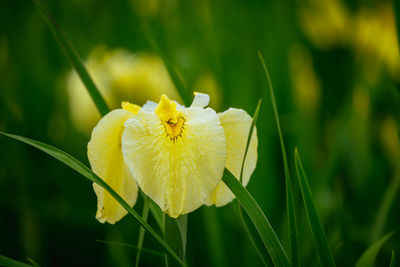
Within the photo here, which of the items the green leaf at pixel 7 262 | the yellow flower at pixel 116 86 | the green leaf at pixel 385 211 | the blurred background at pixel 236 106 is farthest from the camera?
the yellow flower at pixel 116 86

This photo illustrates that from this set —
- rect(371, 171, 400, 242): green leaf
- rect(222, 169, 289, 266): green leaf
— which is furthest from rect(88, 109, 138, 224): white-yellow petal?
rect(371, 171, 400, 242): green leaf

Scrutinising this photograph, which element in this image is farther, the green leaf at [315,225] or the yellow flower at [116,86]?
the yellow flower at [116,86]

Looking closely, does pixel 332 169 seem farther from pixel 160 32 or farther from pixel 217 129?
pixel 160 32

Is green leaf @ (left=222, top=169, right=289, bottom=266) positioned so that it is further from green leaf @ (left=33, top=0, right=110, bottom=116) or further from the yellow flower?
the yellow flower

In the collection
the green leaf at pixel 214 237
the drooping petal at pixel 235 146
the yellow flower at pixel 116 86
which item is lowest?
the green leaf at pixel 214 237

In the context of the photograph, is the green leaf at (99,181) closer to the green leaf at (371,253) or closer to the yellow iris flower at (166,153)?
the yellow iris flower at (166,153)

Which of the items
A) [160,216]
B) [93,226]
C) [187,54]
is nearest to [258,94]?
[187,54]

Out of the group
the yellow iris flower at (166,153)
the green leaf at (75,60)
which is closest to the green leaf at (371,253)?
the yellow iris flower at (166,153)
